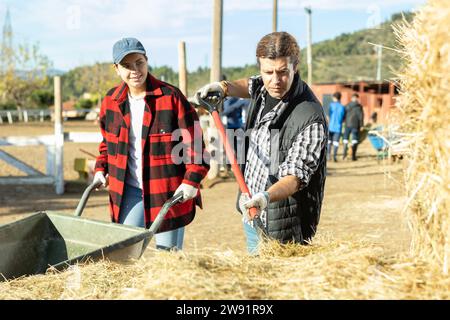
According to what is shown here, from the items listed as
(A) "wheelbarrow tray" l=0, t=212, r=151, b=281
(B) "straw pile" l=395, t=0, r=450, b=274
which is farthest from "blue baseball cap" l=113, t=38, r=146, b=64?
(B) "straw pile" l=395, t=0, r=450, b=274

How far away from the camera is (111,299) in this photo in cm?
218

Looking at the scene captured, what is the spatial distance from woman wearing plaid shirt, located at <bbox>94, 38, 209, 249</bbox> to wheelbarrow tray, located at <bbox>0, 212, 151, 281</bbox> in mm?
330

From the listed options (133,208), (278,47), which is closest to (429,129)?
(278,47)

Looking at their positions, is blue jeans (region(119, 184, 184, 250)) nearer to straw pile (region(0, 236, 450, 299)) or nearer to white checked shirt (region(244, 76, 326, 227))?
white checked shirt (region(244, 76, 326, 227))

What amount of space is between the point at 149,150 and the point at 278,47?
47.3 inches

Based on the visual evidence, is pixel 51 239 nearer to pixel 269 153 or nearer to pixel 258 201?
pixel 269 153

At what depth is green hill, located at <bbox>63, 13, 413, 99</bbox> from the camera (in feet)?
221

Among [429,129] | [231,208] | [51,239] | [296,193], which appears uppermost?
[429,129]

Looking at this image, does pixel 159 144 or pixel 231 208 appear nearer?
pixel 159 144

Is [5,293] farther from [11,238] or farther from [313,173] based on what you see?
[313,173]

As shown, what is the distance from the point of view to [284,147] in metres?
3.26

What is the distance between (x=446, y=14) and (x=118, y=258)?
1.90 m

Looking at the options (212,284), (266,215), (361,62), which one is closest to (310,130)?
(266,215)

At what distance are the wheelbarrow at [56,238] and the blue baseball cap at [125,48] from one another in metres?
0.88
